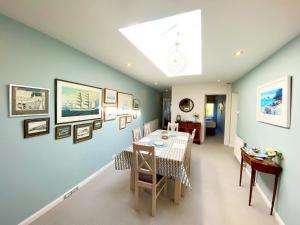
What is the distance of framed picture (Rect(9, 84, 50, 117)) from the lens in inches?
58.0

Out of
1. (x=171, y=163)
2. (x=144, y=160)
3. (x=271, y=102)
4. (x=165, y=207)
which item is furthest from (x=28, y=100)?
(x=271, y=102)

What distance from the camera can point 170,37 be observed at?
2.44 meters

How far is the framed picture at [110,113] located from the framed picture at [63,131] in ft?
3.00

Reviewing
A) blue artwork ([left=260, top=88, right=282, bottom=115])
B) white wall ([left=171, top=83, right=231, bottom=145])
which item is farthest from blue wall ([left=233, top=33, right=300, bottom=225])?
white wall ([left=171, top=83, right=231, bottom=145])

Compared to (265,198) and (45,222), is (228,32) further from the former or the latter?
(45,222)

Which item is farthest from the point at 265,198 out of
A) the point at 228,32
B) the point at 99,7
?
the point at 99,7

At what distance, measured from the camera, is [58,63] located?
1.96m

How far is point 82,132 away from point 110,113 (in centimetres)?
89

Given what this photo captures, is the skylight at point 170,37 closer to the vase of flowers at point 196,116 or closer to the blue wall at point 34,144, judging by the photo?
the blue wall at point 34,144

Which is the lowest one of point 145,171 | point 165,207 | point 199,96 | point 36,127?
point 165,207

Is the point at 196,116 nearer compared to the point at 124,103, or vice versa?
the point at 124,103

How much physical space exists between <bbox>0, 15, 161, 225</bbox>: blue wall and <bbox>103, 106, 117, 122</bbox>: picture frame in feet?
2.01

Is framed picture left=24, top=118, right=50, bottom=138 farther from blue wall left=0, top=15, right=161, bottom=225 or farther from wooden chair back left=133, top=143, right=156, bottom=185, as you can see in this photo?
wooden chair back left=133, top=143, right=156, bottom=185

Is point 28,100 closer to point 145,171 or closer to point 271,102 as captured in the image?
point 145,171
